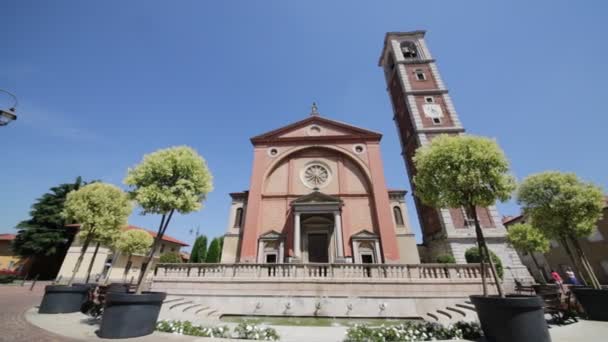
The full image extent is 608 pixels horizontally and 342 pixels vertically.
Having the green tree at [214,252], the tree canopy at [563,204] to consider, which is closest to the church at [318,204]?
the green tree at [214,252]

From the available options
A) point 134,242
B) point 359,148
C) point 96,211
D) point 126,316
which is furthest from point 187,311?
point 359,148

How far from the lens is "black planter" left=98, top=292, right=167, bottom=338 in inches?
213

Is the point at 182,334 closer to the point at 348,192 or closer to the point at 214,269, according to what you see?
the point at 214,269

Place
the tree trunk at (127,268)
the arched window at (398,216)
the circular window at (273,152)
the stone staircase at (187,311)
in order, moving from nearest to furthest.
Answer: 1. the stone staircase at (187,311)
2. the arched window at (398,216)
3. the circular window at (273,152)
4. the tree trunk at (127,268)

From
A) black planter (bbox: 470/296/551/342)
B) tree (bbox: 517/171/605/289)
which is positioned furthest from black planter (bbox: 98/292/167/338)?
tree (bbox: 517/171/605/289)

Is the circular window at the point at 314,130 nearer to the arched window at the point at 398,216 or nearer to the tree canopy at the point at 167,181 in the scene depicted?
the arched window at the point at 398,216

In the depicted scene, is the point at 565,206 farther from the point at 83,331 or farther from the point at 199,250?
the point at 199,250

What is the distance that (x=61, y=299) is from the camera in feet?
27.3

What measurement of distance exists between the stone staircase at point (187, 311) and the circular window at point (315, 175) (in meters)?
11.8

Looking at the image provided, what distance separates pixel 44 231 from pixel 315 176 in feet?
96.1

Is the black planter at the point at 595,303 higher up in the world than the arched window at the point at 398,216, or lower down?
lower down

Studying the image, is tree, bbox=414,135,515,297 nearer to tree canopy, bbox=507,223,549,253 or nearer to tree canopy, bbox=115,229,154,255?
tree canopy, bbox=507,223,549,253

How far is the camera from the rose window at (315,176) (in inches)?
776

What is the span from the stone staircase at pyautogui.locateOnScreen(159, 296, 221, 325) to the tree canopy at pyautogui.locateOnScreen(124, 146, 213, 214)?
3879mm
